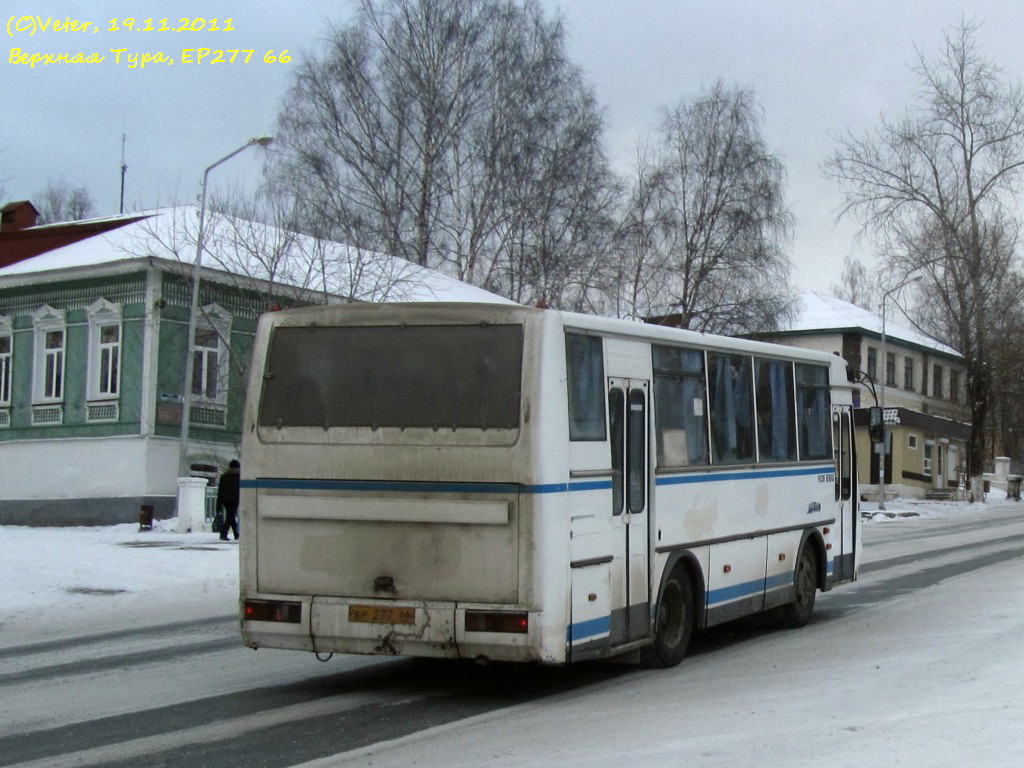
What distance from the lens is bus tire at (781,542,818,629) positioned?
14633mm

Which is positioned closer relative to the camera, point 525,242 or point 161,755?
point 161,755

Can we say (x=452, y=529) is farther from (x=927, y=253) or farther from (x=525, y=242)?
(x=927, y=253)

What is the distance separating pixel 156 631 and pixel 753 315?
38.0 meters

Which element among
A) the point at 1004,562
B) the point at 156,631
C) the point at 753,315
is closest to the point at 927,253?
the point at 753,315

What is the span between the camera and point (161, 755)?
8258 mm

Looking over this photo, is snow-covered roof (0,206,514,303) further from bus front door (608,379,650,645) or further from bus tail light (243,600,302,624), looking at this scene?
bus tail light (243,600,302,624)

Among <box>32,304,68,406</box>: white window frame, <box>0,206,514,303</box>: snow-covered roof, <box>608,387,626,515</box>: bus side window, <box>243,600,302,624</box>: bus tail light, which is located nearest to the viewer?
<box>243,600,302,624</box>: bus tail light

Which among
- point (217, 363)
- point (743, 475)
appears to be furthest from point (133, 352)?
point (743, 475)

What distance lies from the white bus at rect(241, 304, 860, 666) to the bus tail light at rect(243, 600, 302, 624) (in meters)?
0.01

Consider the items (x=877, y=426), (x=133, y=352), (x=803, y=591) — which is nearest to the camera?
(x=803, y=591)

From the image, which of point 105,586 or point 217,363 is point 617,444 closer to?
point 105,586

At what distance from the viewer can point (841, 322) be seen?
2815 inches

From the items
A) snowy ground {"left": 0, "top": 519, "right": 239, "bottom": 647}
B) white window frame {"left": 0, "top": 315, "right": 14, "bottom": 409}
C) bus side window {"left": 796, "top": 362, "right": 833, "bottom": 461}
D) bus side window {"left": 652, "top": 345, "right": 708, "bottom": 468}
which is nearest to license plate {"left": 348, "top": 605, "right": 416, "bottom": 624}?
bus side window {"left": 652, "top": 345, "right": 708, "bottom": 468}

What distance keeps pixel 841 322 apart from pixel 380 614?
64054mm
